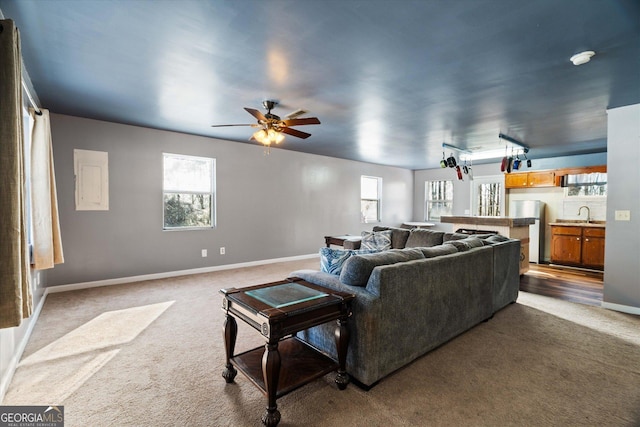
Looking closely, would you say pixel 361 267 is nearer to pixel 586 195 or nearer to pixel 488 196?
pixel 586 195

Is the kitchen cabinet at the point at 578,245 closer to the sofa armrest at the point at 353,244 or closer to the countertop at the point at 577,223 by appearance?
the countertop at the point at 577,223

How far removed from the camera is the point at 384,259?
218 centimetres

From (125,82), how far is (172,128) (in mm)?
1763

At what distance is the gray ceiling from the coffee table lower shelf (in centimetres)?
222

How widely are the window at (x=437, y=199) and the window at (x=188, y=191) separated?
20.7 ft

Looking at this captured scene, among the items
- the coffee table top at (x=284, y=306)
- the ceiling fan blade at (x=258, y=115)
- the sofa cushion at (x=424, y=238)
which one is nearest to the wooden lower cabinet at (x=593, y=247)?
the sofa cushion at (x=424, y=238)

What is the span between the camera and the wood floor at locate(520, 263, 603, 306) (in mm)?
4020

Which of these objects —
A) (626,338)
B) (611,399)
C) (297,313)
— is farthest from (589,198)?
(297,313)

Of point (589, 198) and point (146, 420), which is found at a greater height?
point (589, 198)

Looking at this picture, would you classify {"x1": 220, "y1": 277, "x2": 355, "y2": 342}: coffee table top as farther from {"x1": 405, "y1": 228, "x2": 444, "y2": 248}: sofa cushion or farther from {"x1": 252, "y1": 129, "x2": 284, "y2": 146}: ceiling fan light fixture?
{"x1": 405, "y1": 228, "x2": 444, "y2": 248}: sofa cushion

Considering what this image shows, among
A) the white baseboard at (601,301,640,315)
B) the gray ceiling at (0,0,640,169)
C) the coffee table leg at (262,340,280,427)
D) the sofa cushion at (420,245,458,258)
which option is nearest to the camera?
the coffee table leg at (262,340,280,427)

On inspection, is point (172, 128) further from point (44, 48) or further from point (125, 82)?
point (44, 48)

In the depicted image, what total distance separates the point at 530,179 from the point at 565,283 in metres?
2.86
